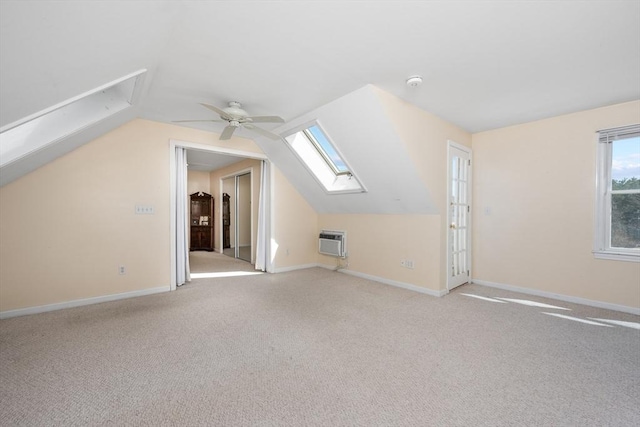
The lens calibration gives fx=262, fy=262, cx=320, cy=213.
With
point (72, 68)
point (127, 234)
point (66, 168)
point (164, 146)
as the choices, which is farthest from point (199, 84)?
point (127, 234)

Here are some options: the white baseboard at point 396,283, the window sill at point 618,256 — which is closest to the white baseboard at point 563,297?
the window sill at point 618,256

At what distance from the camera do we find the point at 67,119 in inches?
99.5

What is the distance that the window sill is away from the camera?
2.99 m

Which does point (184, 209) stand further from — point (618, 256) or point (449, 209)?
point (618, 256)

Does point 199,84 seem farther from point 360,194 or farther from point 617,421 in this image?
point 617,421

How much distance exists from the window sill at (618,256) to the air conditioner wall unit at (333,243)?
11.2 feet

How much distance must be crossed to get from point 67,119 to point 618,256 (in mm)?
6127

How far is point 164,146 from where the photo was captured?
381 cm


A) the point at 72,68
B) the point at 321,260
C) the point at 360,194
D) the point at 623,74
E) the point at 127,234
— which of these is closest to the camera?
the point at 72,68

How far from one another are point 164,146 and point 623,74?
527cm

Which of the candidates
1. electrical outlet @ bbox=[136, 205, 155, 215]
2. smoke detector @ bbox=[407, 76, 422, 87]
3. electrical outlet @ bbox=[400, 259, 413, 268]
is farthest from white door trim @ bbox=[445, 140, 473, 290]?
electrical outlet @ bbox=[136, 205, 155, 215]

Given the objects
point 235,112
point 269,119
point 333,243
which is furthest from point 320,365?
point 333,243

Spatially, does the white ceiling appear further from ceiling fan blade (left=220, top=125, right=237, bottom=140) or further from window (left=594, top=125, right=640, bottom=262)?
window (left=594, top=125, right=640, bottom=262)

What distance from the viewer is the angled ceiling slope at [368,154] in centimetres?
304
